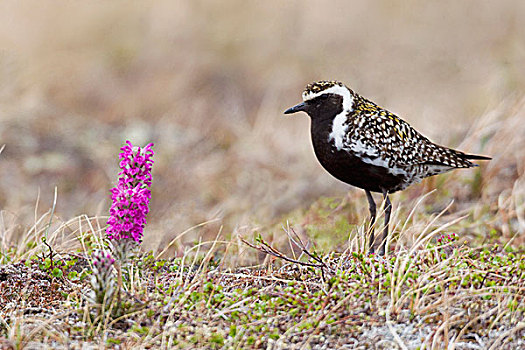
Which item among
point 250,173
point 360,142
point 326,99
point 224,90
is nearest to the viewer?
point 360,142

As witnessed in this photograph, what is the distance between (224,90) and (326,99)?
23.4 feet

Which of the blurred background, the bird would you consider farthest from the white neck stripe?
the blurred background

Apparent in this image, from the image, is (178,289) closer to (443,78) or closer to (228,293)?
(228,293)

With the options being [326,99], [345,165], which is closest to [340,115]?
[326,99]

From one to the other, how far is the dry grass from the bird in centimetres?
29

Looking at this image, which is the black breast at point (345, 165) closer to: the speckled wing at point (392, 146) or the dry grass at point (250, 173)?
the speckled wing at point (392, 146)

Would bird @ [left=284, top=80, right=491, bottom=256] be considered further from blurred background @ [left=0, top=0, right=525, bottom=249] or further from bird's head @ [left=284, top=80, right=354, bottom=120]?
blurred background @ [left=0, top=0, right=525, bottom=249]

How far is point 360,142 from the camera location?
481 cm

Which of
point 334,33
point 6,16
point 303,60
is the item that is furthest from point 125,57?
point 334,33

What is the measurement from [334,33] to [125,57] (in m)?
4.05

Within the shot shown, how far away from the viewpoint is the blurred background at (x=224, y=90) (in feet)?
26.7

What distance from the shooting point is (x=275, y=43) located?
13453mm

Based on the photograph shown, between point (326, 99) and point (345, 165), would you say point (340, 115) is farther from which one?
point (345, 165)

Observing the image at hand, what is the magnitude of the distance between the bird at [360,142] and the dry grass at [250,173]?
293 millimetres
